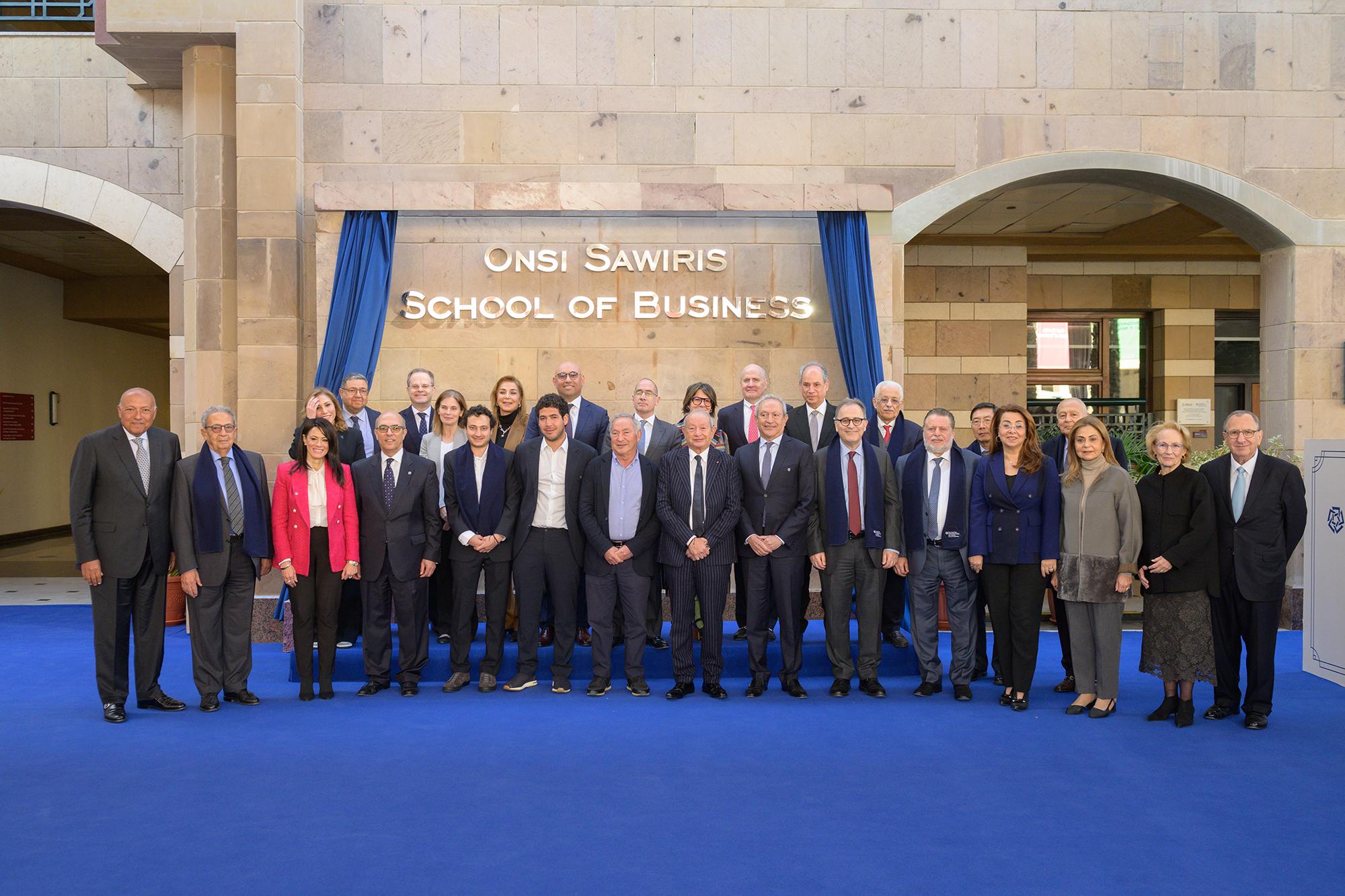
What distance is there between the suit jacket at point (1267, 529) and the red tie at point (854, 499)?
67.9 inches

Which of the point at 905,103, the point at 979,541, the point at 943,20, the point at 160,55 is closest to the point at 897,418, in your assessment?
the point at 979,541

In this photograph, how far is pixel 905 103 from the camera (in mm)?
7516

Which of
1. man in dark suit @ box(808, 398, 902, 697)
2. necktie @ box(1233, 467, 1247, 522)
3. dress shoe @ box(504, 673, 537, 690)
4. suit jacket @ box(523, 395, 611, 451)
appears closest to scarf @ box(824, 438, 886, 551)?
man in dark suit @ box(808, 398, 902, 697)

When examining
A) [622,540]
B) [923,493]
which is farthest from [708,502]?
[923,493]

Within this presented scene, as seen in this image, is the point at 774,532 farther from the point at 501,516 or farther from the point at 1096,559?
the point at 1096,559

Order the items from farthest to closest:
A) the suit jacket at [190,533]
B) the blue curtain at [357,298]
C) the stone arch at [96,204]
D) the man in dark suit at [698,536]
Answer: the stone arch at [96,204] < the blue curtain at [357,298] < the man in dark suit at [698,536] < the suit jacket at [190,533]

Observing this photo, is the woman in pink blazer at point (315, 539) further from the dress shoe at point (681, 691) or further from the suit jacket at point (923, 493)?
the suit jacket at point (923, 493)

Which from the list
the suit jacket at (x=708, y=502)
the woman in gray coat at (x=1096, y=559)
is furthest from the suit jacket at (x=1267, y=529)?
the suit jacket at (x=708, y=502)

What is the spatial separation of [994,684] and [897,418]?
1625 millimetres

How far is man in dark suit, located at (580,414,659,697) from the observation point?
5426mm

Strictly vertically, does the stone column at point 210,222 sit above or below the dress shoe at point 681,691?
above

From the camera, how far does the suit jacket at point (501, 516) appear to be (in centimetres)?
551

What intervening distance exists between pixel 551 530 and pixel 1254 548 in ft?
11.5

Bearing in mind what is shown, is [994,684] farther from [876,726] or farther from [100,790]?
[100,790]
